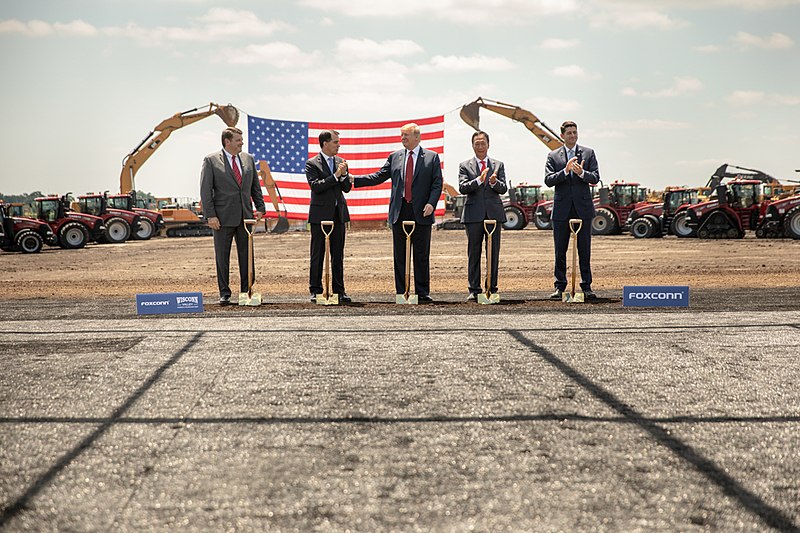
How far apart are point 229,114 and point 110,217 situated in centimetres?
724

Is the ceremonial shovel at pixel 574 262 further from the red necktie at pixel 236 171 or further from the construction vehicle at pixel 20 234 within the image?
the construction vehicle at pixel 20 234

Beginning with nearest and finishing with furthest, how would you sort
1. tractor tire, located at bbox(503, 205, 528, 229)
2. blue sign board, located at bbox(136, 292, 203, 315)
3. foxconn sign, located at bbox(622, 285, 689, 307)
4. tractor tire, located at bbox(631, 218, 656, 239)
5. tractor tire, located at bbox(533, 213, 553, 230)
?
blue sign board, located at bbox(136, 292, 203, 315) → foxconn sign, located at bbox(622, 285, 689, 307) → tractor tire, located at bbox(631, 218, 656, 239) → tractor tire, located at bbox(533, 213, 553, 230) → tractor tire, located at bbox(503, 205, 528, 229)

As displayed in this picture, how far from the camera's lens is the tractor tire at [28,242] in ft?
73.6

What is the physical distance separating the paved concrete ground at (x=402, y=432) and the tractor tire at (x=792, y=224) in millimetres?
20260

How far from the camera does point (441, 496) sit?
2.33 meters

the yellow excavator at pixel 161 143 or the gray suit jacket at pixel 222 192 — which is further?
the yellow excavator at pixel 161 143

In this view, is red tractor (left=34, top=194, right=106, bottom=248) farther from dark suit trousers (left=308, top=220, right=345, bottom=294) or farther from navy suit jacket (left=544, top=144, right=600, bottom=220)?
navy suit jacket (left=544, top=144, right=600, bottom=220)

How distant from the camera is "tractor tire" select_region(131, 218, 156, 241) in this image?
30.8m

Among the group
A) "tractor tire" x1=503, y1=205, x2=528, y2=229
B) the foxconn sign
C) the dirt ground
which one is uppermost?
"tractor tire" x1=503, y1=205, x2=528, y2=229

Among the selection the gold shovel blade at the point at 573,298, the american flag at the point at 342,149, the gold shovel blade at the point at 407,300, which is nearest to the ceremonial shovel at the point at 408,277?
the gold shovel blade at the point at 407,300

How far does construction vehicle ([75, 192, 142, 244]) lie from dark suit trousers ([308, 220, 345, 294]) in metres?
22.5

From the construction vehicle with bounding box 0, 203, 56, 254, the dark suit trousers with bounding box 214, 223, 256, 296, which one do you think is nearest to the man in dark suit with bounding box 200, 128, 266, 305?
the dark suit trousers with bounding box 214, 223, 256, 296

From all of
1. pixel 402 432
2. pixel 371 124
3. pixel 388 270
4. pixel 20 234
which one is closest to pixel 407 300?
pixel 402 432

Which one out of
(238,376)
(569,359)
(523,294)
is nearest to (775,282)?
(523,294)
